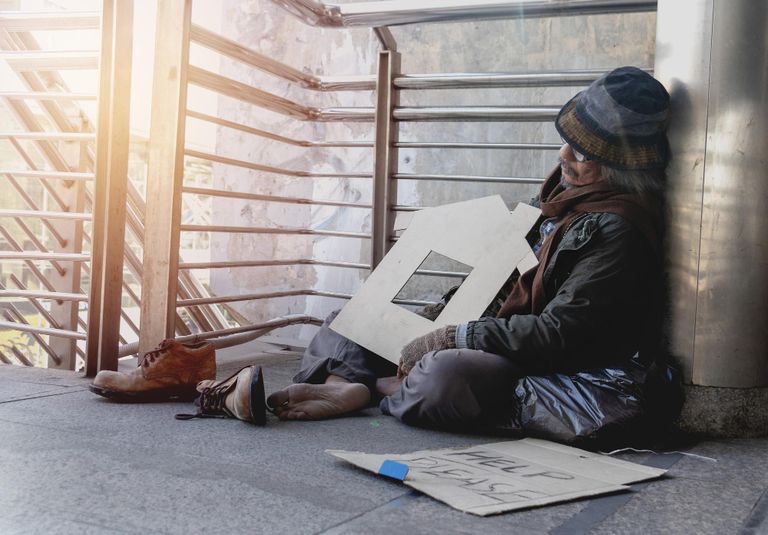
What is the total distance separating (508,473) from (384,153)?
239 centimetres

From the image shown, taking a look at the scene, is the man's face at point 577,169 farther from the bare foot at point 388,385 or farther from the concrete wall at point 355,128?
the concrete wall at point 355,128

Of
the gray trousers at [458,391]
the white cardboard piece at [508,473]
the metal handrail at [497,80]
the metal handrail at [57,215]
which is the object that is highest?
the metal handrail at [497,80]

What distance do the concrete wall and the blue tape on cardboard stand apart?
3059 mm

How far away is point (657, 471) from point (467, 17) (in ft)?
7.85

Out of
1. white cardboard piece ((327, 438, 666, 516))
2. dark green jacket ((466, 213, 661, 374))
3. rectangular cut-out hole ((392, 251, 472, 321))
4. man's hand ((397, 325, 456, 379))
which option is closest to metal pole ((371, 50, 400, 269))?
rectangular cut-out hole ((392, 251, 472, 321))

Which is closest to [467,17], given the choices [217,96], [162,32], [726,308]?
[162,32]

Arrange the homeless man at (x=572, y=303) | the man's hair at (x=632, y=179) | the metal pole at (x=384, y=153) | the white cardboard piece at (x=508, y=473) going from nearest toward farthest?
1. the white cardboard piece at (x=508, y=473)
2. the homeless man at (x=572, y=303)
3. the man's hair at (x=632, y=179)
4. the metal pole at (x=384, y=153)

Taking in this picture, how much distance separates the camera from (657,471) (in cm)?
216

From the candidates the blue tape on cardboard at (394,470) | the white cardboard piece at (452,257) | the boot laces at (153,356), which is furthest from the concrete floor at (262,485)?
the white cardboard piece at (452,257)

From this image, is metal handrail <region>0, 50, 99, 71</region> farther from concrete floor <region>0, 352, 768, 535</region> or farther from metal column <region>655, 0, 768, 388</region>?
metal column <region>655, 0, 768, 388</region>

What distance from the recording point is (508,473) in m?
2.05

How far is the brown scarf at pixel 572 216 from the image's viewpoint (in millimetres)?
2656

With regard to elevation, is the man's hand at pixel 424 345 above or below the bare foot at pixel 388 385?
above

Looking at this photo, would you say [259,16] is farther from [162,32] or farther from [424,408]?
[424,408]
